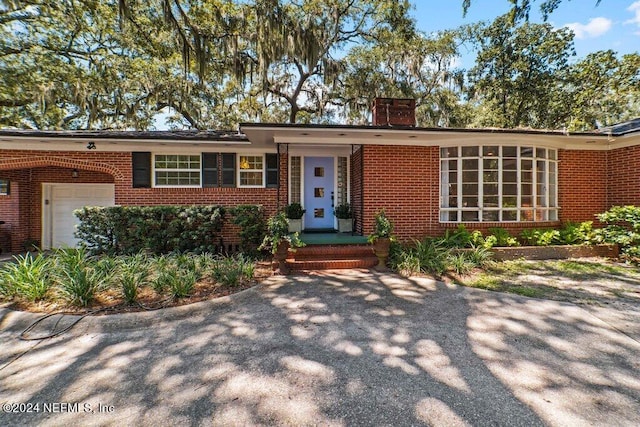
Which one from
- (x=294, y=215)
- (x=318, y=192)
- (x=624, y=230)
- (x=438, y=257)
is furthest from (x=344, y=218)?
(x=624, y=230)


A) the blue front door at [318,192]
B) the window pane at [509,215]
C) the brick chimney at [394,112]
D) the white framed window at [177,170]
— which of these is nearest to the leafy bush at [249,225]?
the blue front door at [318,192]

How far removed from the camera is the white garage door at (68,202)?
970 centimetres

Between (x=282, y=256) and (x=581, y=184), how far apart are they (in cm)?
912

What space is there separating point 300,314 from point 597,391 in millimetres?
3254

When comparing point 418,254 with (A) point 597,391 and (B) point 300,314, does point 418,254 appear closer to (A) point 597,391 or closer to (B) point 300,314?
(B) point 300,314

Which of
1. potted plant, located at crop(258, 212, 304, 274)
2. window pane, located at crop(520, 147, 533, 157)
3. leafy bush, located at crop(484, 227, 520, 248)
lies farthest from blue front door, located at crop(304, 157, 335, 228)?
window pane, located at crop(520, 147, 533, 157)

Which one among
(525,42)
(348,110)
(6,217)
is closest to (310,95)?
(348,110)

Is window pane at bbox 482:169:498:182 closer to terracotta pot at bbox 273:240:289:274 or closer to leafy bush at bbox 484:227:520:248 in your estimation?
leafy bush at bbox 484:227:520:248

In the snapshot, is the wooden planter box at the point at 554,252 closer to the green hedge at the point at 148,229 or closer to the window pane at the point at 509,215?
the window pane at the point at 509,215

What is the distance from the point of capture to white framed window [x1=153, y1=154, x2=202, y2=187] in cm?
869

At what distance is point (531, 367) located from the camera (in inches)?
117

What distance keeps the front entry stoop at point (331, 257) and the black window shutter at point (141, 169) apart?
5062mm

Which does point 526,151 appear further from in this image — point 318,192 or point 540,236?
point 318,192

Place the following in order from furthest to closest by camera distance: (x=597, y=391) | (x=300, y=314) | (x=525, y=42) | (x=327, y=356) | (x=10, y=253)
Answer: (x=525, y=42) → (x=10, y=253) → (x=300, y=314) → (x=327, y=356) → (x=597, y=391)
